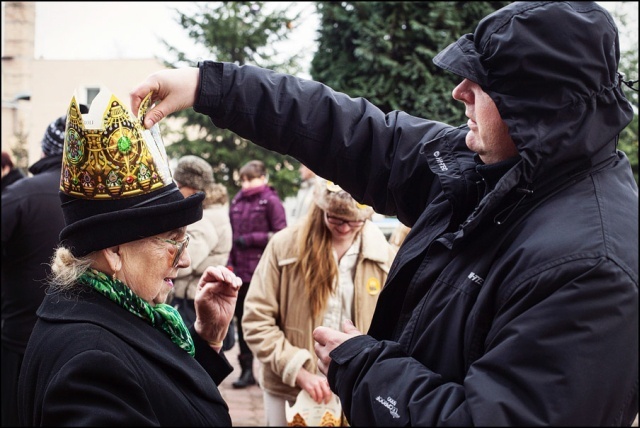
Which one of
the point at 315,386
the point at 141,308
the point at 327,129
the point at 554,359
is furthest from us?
the point at 315,386

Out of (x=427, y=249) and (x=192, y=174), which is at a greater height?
(x=427, y=249)

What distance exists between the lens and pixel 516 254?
1674mm

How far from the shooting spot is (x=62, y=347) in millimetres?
1816

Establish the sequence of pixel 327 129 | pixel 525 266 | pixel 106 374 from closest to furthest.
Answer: pixel 525 266, pixel 106 374, pixel 327 129

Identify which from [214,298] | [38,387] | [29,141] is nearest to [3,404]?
[214,298]

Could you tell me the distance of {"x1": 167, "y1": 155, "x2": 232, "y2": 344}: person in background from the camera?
5.37 metres

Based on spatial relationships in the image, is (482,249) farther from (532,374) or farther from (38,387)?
(38,387)

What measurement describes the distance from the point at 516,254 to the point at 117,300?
1141 millimetres

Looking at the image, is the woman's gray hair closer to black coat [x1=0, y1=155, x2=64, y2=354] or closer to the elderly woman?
the elderly woman

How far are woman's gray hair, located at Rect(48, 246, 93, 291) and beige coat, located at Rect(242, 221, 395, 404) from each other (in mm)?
1915

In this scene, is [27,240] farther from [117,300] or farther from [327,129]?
[327,129]

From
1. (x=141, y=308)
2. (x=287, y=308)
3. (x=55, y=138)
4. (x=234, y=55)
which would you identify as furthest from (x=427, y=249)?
(x=234, y=55)

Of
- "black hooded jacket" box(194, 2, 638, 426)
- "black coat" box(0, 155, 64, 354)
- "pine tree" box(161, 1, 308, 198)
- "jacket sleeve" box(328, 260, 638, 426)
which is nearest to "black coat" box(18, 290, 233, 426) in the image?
"black hooded jacket" box(194, 2, 638, 426)

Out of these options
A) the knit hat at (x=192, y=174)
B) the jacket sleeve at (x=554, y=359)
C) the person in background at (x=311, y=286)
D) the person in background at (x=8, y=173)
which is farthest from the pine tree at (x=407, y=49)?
the jacket sleeve at (x=554, y=359)
